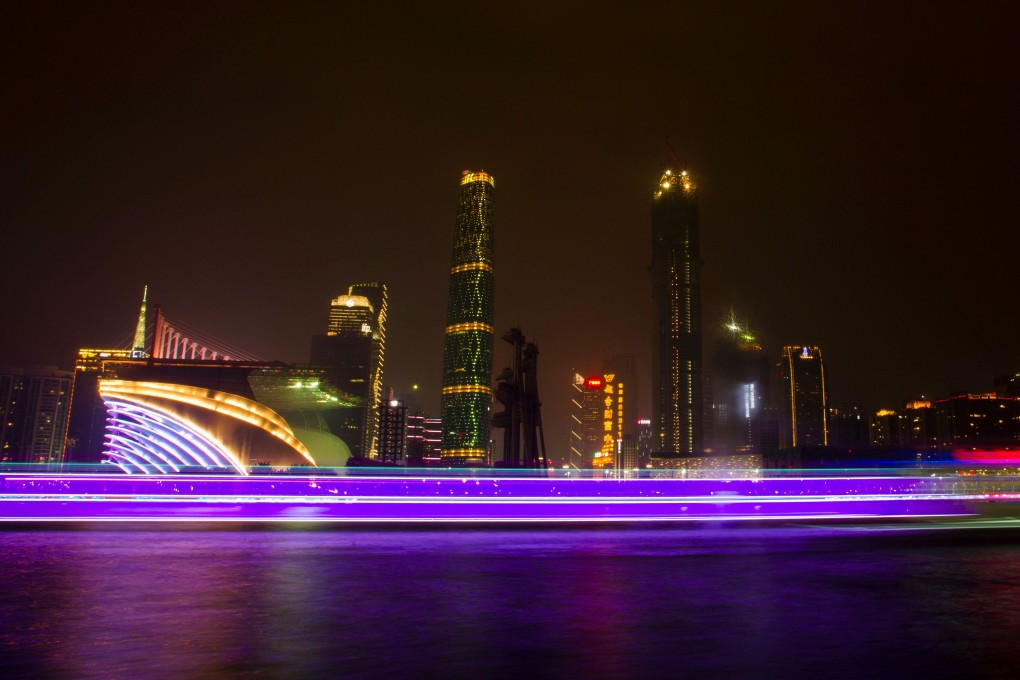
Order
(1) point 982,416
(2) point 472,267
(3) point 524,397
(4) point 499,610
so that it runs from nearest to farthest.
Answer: (4) point 499,610, (3) point 524,397, (1) point 982,416, (2) point 472,267

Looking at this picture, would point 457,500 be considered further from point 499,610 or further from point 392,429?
point 392,429

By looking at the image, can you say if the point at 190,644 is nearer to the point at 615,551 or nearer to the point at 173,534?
the point at 615,551

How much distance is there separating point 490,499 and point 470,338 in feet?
465

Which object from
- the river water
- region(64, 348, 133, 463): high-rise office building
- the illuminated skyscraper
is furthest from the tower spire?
the river water

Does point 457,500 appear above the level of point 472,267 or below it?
below

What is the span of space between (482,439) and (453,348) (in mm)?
22224

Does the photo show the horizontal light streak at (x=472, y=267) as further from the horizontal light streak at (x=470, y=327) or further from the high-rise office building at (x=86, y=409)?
the high-rise office building at (x=86, y=409)

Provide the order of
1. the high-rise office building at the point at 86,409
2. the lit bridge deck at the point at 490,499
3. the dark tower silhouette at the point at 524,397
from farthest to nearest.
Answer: the high-rise office building at the point at 86,409 < the dark tower silhouette at the point at 524,397 < the lit bridge deck at the point at 490,499

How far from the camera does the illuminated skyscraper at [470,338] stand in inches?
6068

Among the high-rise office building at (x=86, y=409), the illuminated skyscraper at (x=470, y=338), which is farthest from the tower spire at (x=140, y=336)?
the illuminated skyscraper at (x=470, y=338)

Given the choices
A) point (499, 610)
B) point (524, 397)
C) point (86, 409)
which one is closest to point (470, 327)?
point (86, 409)

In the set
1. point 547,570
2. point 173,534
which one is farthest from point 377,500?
point 547,570

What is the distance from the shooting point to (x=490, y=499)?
63.8ft

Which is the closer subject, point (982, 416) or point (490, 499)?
point (490, 499)
